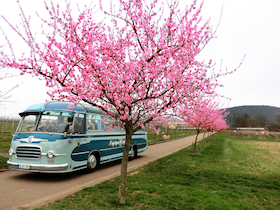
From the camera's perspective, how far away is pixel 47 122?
7.98 metres

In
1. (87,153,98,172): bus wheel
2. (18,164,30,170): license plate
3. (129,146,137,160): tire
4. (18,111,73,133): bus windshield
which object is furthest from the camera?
(129,146,137,160): tire

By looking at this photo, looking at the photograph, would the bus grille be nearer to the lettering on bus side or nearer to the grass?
the grass

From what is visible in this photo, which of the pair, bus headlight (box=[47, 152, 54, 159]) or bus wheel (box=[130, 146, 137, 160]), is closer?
bus headlight (box=[47, 152, 54, 159])

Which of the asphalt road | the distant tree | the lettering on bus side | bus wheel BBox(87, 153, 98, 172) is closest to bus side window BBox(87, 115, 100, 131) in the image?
bus wheel BBox(87, 153, 98, 172)

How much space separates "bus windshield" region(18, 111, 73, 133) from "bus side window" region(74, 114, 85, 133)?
30 centimetres

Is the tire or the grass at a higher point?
the tire

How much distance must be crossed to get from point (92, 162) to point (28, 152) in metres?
2.70

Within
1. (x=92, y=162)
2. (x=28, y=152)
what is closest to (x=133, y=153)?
(x=92, y=162)

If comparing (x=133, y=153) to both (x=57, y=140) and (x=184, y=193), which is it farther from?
(x=184, y=193)

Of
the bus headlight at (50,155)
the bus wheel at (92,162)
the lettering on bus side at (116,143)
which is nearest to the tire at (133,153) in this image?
the lettering on bus side at (116,143)

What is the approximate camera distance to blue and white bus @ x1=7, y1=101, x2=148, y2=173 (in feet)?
24.3

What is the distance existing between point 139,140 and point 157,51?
920cm

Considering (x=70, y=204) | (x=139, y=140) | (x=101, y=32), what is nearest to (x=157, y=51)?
(x=101, y=32)

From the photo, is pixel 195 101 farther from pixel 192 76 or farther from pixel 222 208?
pixel 222 208
